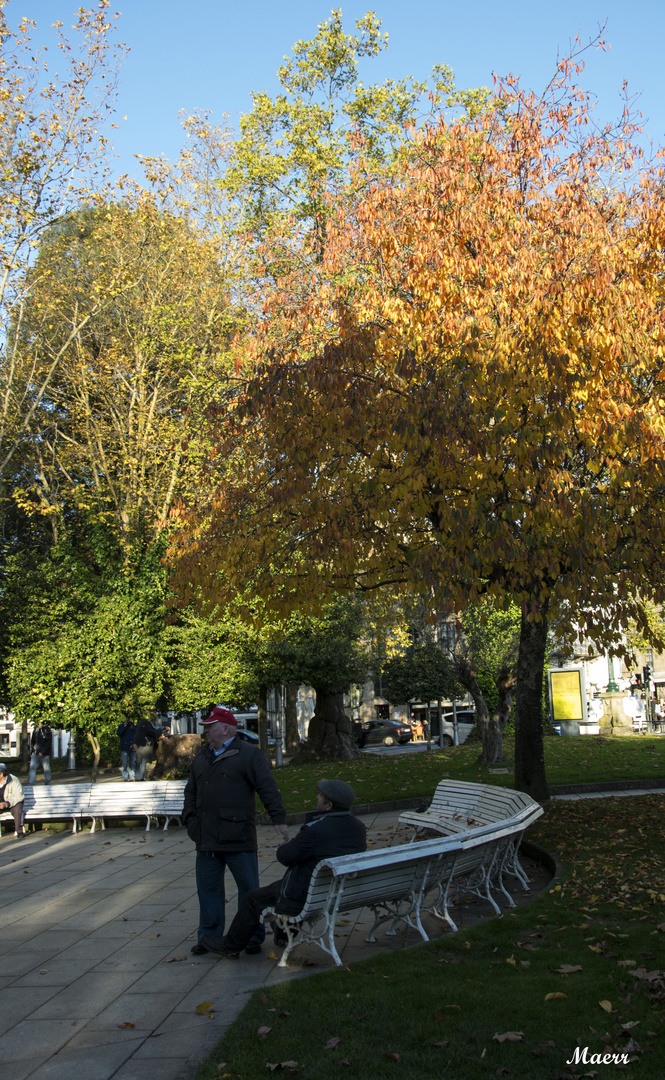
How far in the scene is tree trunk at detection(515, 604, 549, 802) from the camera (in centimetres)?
1181

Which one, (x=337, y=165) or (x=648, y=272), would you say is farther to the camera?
(x=337, y=165)

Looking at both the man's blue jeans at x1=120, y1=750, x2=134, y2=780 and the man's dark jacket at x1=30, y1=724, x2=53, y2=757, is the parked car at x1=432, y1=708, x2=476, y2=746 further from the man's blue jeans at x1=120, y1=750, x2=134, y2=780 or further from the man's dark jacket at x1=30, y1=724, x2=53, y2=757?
the man's blue jeans at x1=120, y1=750, x2=134, y2=780

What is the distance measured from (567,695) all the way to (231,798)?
22033 mm

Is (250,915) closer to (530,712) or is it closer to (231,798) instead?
(231,798)

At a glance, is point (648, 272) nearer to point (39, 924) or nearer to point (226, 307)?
point (39, 924)

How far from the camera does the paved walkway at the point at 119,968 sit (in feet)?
14.8

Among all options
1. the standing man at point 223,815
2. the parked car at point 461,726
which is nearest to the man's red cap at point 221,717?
the standing man at point 223,815

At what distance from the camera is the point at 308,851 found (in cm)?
593

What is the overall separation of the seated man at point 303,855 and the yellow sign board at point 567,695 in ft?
70.6

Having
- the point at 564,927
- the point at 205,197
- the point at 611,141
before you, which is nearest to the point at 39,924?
the point at 564,927

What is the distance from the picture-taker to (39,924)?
7.50 meters

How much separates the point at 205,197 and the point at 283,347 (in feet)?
→ 64.5

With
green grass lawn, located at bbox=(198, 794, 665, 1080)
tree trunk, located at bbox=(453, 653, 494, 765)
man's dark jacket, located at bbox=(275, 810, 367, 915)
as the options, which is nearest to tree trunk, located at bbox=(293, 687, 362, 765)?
tree trunk, located at bbox=(453, 653, 494, 765)

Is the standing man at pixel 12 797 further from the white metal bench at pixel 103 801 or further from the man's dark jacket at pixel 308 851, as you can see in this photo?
the man's dark jacket at pixel 308 851
